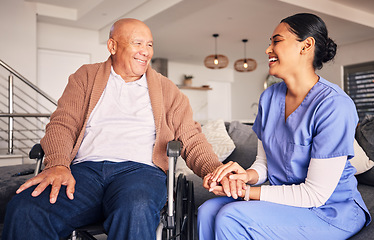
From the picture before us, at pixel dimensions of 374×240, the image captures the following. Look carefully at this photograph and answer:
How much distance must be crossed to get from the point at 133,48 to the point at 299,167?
92 centimetres

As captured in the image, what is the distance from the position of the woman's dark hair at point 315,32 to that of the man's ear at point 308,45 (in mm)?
10

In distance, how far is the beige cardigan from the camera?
59.5 inches

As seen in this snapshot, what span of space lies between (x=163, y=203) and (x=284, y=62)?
2.36 ft

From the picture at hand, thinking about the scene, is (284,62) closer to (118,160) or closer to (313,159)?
(313,159)

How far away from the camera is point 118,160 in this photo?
1500 mm

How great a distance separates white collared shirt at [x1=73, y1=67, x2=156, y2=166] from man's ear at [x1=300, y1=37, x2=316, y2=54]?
0.74 meters

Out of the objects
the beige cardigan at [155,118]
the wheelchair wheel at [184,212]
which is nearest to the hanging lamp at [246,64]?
the beige cardigan at [155,118]

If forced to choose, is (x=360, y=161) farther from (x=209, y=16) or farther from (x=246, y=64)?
(x=246, y=64)

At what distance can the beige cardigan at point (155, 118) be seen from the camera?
4.96 ft

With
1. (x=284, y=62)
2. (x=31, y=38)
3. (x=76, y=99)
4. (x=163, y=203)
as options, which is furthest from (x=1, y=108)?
(x=284, y=62)

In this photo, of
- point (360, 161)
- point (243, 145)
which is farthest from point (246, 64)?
point (360, 161)

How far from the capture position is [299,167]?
1.21 meters

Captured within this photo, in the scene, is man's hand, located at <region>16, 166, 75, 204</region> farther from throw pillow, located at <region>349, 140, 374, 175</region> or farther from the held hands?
throw pillow, located at <region>349, 140, 374, 175</region>

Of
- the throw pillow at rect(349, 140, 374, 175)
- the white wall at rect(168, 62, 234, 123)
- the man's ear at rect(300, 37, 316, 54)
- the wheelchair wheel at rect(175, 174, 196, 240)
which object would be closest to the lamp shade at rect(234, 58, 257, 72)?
the white wall at rect(168, 62, 234, 123)
